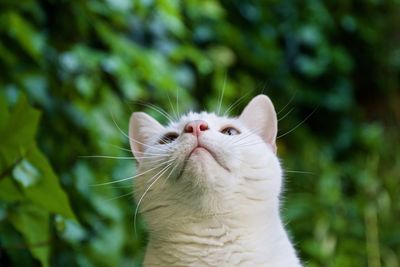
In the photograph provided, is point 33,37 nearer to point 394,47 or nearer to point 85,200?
point 85,200

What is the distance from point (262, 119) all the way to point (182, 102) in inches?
41.6

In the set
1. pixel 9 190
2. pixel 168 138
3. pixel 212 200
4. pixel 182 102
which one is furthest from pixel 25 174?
pixel 182 102

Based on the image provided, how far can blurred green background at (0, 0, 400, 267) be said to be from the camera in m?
1.47

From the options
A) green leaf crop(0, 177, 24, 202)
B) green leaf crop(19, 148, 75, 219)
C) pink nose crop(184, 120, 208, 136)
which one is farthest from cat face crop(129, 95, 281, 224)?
green leaf crop(0, 177, 24, 202)

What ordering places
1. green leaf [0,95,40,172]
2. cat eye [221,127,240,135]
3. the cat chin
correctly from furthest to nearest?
green leaf [0,95,40,172], cat eye [221,127,240,135], the cat chin

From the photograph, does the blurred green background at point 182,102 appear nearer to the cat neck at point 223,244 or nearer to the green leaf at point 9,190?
the green leaf at point 9,190

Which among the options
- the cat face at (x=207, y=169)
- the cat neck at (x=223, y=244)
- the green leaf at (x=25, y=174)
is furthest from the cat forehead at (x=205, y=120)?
the green leaf at (x=25, y=174)

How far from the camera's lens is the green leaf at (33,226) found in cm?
128

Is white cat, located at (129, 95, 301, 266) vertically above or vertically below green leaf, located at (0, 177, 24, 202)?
below

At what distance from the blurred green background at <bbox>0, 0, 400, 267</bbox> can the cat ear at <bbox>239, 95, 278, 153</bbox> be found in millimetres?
129

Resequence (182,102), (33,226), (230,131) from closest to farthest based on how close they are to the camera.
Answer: (230,131) < (33,226) < (182,102)

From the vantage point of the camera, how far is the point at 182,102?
7.22ft

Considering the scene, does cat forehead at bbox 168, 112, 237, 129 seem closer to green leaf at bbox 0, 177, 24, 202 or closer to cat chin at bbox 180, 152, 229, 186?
cat chin at bbox 180, 152, 229, 186

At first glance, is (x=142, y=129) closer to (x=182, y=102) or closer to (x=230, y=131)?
(x=230, y=131)
